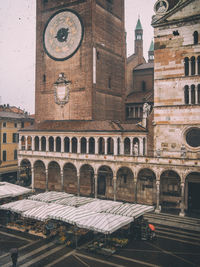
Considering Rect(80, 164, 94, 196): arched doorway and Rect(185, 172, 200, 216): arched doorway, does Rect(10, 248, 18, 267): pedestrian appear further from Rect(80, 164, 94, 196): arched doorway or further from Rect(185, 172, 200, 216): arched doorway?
Rect(80, 164, 94, 196): arched doorway

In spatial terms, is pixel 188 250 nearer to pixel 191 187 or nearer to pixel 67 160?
pixel 191 187

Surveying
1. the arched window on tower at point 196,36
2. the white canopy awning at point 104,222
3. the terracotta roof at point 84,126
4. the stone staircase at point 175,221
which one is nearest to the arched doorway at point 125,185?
the terracotta roof at point 84,126

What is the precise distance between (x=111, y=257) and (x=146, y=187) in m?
17.8

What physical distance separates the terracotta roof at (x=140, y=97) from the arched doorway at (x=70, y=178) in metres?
15.2

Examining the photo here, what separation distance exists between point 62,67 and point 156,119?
745 inches

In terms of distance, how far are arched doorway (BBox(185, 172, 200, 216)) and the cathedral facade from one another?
0.36 ft

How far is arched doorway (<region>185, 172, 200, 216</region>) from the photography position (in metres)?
36.2

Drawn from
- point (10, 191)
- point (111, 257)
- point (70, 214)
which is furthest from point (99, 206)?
point (10, 191)

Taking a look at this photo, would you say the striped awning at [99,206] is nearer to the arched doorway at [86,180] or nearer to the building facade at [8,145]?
the arched doorway at [86,180]

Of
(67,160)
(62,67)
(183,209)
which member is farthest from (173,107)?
(62,67)

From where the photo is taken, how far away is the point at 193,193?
36.5 metres

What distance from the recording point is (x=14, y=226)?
95.9 feet

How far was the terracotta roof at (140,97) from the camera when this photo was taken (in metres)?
49.4

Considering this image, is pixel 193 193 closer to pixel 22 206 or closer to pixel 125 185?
pixel 125 185
